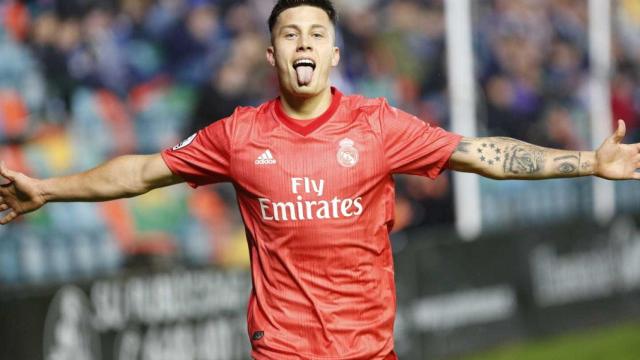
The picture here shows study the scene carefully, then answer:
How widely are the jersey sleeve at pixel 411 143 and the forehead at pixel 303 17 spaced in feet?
1.52

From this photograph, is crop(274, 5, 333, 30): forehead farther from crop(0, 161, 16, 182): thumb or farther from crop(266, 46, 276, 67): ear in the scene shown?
crop(0, 161, 16, 182): thumb

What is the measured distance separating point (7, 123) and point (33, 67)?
0.44m

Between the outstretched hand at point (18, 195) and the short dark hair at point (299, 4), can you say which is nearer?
the short dark hair at point (299, 4)

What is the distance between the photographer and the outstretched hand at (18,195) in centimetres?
560

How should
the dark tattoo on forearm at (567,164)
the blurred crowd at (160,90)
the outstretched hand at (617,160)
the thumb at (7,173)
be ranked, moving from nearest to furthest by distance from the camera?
1. the outstretched hand at (617,160)
2. the dark tattoo on forearm at (567,164)
3. the thumb at (7,173)
4. the blurred crowd at (160,90)

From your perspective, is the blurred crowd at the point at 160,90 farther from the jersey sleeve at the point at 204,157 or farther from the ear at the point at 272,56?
the ear at the point at 272,56

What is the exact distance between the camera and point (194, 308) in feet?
29.7

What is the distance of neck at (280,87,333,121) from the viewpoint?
209 inches

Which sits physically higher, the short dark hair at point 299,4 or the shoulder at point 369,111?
the short dark hair at point 299,4

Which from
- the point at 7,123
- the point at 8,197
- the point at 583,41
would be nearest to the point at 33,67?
the point at 7,123

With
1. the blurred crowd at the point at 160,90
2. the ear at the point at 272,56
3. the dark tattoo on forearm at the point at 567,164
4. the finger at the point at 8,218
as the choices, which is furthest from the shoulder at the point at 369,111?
the blurred crowd at the point at 160,90

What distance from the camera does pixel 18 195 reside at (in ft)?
18.6

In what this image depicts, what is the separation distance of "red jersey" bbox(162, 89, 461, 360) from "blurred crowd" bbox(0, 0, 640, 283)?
3.33 metres

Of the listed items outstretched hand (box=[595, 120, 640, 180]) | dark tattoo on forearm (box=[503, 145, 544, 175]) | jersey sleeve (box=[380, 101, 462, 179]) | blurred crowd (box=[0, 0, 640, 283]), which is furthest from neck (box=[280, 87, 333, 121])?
blurred crowd (box=[0, 0, 640, 283])
